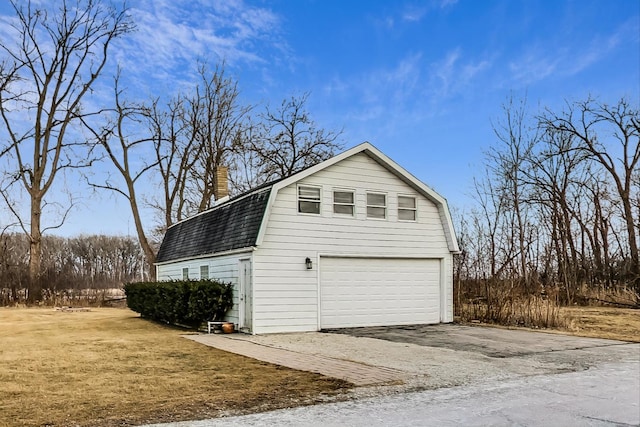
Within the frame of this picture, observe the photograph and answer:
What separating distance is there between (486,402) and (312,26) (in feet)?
38.0

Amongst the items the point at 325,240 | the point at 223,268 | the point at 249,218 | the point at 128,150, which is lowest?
the point at 223,268

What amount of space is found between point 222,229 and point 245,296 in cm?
283

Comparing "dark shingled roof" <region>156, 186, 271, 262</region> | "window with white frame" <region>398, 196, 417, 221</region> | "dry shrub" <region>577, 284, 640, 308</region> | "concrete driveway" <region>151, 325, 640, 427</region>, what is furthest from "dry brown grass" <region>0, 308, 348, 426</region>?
"dry shrub" <region>577, 284, 640, 308</region>

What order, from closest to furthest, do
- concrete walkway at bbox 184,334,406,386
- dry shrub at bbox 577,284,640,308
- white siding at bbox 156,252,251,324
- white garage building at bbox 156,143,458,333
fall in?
concrete walkway at bbox 184,334,406,386
white garage building at bbox 156,143,458,333
white siding at bbox 156,252,251,324
dry shrub at bbox 577,284,640,308

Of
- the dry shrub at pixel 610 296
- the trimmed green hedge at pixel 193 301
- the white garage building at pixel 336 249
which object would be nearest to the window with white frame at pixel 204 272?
the white garage building at pixel 336 249

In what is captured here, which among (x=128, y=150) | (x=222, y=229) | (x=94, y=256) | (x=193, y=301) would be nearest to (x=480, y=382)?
(x=193, y=301)

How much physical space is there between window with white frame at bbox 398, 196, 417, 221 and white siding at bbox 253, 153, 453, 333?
0.50ft

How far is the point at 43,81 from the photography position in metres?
30.9

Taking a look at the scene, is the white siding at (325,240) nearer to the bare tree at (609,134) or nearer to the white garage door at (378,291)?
the white garage door at (378,291)

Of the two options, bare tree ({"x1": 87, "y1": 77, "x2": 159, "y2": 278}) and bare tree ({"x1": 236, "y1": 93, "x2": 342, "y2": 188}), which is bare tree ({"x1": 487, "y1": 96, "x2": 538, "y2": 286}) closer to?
bare tree ({"x1": 236, "y1": 93, "x2": 342, "y2": 188})

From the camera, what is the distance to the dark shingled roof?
14000 mm

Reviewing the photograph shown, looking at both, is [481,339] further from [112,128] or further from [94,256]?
[94,256]

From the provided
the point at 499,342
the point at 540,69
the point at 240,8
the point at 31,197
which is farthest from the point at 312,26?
the point at 31,197

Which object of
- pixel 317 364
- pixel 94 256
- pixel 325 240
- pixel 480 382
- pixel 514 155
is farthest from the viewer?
pixel 94 256
